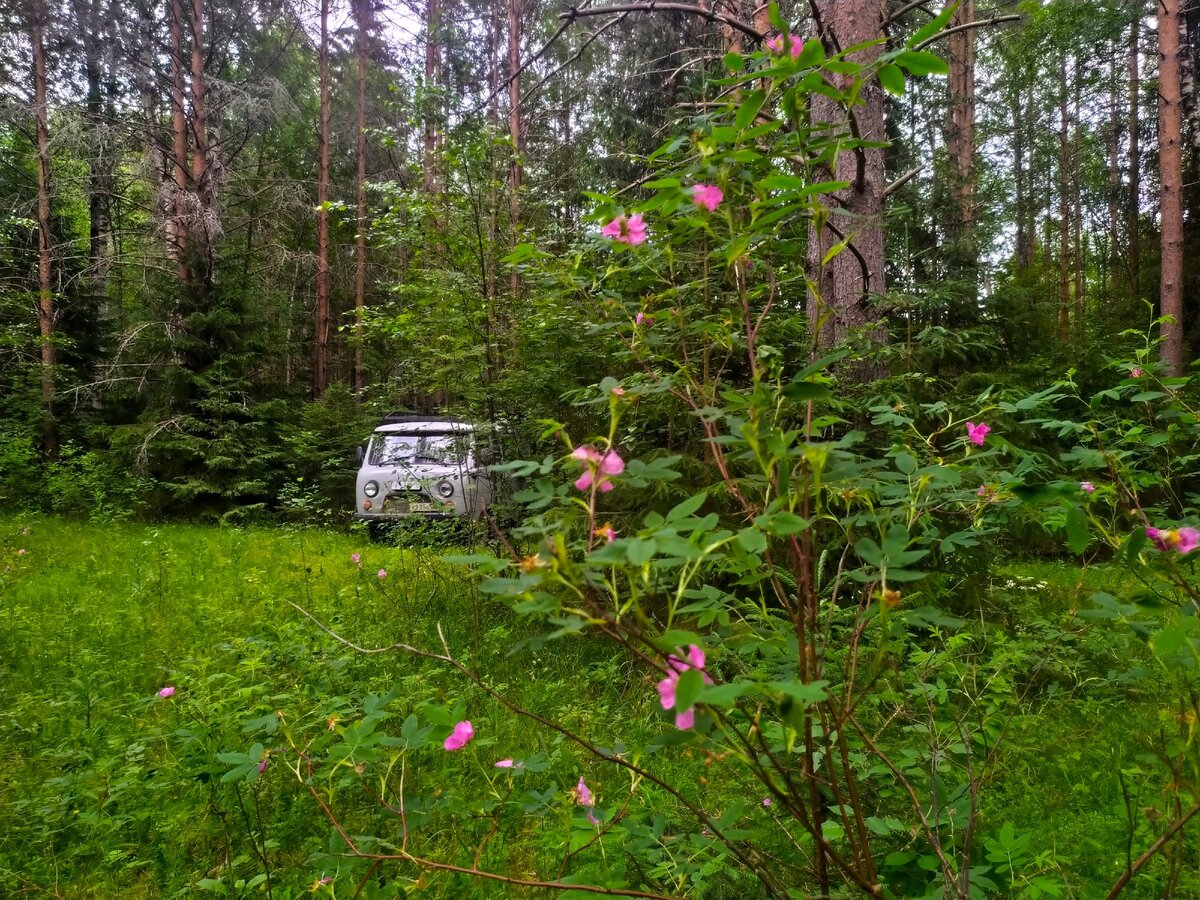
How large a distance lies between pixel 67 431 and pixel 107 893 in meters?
11.1

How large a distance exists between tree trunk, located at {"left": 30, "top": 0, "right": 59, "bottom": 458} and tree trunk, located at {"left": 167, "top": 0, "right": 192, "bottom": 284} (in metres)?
1.83

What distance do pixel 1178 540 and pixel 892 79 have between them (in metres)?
0.74

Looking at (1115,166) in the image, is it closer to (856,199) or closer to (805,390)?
(856,199)

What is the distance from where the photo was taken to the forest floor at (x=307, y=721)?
5.69 feet

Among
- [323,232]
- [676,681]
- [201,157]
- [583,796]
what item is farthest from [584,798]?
[323,232]

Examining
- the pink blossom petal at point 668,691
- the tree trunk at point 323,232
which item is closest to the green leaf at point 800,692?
the pink blossom petal at point 668,691

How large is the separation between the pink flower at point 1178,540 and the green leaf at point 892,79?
705mm

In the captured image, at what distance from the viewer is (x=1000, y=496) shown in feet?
3.98

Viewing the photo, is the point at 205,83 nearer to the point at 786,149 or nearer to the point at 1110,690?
the point at 786,149

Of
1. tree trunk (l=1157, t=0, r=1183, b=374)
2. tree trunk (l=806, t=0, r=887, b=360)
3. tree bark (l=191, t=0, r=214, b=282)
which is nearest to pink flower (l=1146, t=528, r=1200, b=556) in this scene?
tree trunk (l=806, t=0, r=887, b=360)

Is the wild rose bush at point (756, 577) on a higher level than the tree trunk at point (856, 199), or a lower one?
lower

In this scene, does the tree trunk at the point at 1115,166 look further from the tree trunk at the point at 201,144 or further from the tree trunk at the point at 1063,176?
the tree trunk at the point at 201,144

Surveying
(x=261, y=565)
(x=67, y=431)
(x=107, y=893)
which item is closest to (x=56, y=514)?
(x=67, y=431)

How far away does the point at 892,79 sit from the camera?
0.88 meters
